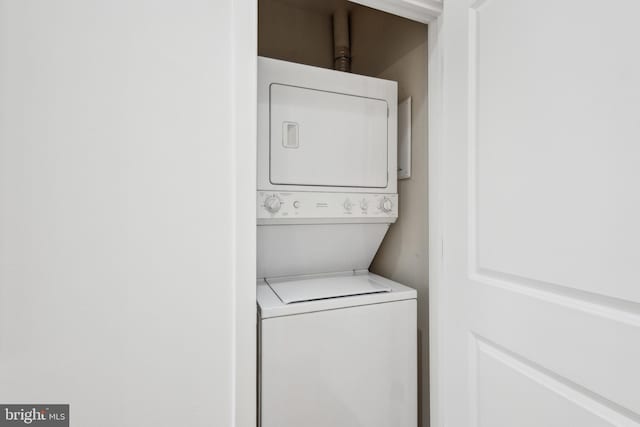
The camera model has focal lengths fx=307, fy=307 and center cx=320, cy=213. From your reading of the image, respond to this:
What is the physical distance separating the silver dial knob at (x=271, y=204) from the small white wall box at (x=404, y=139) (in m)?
0.81

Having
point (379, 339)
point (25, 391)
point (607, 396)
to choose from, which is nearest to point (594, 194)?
point (607, 396)

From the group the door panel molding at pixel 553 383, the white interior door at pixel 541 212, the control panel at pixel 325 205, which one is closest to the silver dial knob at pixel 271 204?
the control panel at pixel 325 205

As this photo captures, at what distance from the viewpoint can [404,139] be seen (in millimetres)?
1805

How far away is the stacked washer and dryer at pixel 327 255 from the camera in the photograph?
127cm

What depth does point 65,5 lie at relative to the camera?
871 mm

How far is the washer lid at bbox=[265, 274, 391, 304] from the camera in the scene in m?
1.36

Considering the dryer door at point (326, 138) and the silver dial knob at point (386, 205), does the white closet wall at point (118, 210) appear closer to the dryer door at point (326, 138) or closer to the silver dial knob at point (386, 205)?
the dryer door at point (326, 138)

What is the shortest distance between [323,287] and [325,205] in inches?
16.0

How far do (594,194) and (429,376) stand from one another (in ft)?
3.87

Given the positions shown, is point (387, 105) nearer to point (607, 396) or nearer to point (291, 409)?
point (607, 396)

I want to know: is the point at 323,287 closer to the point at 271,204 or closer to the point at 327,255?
the point at 327,255

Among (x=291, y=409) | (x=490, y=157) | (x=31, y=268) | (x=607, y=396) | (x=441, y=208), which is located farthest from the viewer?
(x=441, y=208)

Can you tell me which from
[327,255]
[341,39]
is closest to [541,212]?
[327,255]

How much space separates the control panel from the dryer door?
62mm
